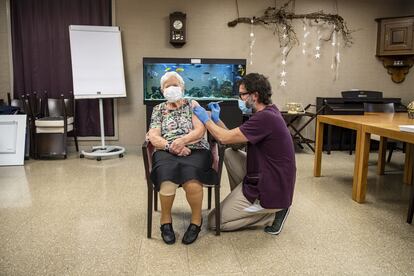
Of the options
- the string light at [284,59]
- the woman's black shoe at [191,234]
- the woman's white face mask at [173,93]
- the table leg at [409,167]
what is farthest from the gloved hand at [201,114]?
the string light at [284,59]

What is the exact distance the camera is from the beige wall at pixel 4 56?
14.7ft

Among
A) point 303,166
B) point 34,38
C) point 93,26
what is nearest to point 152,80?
point 93,26

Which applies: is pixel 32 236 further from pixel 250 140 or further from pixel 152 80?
pixel 152 80

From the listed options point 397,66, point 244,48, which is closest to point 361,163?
point 244,48

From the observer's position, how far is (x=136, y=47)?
15.5 feet

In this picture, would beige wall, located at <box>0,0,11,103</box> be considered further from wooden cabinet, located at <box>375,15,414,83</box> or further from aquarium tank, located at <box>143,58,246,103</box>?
wooden cabinet, located at <box>375,15,414,83</box>

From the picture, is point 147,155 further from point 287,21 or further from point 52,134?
point 287,21

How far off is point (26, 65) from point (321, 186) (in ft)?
13.2

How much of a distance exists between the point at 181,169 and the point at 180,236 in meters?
0.46

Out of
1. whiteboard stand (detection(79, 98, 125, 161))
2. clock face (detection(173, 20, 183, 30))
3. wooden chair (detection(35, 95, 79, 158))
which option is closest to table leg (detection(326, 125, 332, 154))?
clock face (detection(173, 20, 183, 30))

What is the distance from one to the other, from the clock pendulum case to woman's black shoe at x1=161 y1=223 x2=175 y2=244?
3152 millimetres

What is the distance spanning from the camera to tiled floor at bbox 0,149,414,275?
1793 mm

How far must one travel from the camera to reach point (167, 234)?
2.07 m

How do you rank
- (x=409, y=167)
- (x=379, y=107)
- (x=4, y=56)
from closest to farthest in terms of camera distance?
(x=409, y=167) < (x=379, y=107) < (x=4, y=56)
